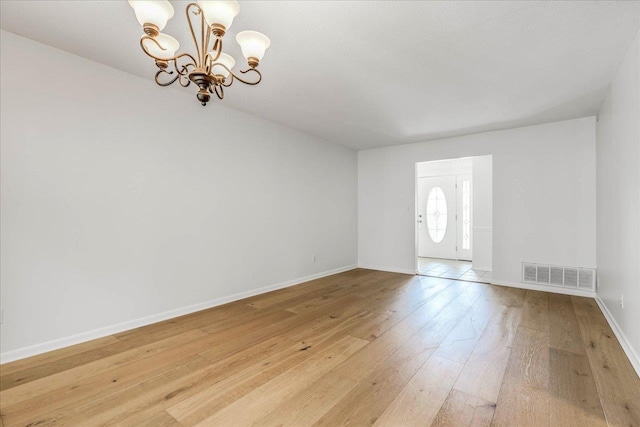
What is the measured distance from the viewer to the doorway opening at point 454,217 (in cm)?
577

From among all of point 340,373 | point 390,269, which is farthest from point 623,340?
point 390,269

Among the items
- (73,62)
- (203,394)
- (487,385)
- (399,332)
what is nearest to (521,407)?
(487,385)

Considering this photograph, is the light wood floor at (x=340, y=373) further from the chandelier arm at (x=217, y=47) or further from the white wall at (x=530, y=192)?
the chandelier arm at (x=217, y=47)

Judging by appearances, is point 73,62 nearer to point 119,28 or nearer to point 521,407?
point 119,28

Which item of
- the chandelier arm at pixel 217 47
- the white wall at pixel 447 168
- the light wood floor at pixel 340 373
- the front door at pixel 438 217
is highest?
the white wall at pixel 447 168

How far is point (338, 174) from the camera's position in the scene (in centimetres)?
566

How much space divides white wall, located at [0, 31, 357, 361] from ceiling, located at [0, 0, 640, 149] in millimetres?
301

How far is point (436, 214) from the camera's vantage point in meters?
7.45

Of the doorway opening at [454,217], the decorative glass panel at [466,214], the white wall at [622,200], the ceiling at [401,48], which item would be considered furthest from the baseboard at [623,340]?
the decorative glass panel at [466,214]

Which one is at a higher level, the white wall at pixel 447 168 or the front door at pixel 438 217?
the white wall at pixel 447 168

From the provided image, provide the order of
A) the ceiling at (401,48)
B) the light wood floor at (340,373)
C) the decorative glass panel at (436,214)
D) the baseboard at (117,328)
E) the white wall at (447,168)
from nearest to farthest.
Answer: the light wood floor at (340,373) < the ceiling at (401,48) < the baseboard at (117,328) < the white wall at (447,168) < the decorative glass panel at (436,214)

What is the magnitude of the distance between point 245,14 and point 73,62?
5.67 ft

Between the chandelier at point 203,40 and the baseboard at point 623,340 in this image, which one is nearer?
the chandelier at point 203,40

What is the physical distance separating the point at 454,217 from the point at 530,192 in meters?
2.81
